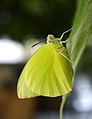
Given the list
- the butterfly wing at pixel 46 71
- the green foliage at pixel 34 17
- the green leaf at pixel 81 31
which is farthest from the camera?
the green foliage at pixel 34 17

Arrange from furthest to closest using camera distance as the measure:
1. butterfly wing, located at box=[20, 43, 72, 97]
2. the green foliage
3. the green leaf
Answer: the green foliage, butterfly wing, located at box=[20, 43, 72, 97], the green leaf

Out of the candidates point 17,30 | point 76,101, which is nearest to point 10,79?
point 76,101

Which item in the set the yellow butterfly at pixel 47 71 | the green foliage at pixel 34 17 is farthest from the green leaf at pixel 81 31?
the green foliage at pixel 34 17

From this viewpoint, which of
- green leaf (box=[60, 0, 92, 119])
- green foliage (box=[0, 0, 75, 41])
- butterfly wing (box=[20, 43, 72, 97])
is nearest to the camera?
green leaf (box=[60, 0, 92, 119])

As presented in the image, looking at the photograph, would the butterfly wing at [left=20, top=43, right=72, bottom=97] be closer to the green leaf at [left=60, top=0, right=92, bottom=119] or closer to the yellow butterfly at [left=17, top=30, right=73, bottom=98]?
the yellow butterfly at [left=17, top=30, right=73, bottom=98]

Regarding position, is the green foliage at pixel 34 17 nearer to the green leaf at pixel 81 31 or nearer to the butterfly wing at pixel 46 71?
the butterfly wing at pixel 46 71

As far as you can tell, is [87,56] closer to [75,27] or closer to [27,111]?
[75,27]

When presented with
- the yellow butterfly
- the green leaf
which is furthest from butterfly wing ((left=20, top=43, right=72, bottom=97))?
the green leaf

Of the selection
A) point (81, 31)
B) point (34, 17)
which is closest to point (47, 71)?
point (81, 31)

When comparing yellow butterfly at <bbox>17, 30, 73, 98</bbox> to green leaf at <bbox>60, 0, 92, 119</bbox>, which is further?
yellow butterfly at <bbox>17, 30, 73, 98</bbox>

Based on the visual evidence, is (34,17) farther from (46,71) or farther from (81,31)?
(81,31)
